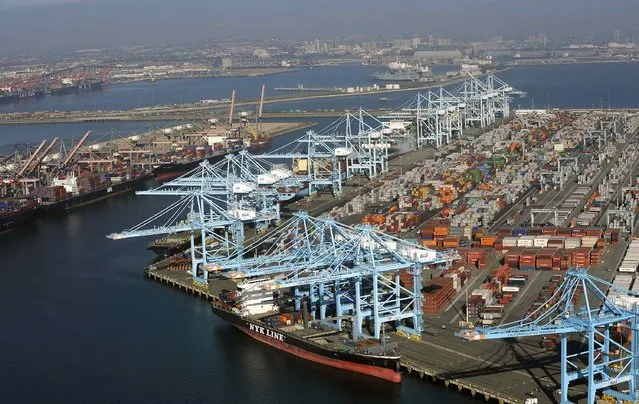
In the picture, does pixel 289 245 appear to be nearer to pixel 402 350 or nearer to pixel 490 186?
pixel 402 350

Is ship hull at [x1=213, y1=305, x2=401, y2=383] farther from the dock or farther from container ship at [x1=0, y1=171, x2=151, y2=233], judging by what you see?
container ship at [x1=0, y1=171, x2=151, y2=233]

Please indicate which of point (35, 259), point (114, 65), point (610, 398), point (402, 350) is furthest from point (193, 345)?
point (114, 65)

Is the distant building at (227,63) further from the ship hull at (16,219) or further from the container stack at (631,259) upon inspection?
the container stack at (631,259)

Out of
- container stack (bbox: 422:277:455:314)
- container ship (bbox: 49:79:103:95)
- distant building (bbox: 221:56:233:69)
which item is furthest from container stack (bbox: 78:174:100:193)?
distant building (bbox: 221:56:233:69)

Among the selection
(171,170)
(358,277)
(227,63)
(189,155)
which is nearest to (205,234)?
(358,277)

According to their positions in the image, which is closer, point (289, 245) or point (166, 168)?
point (289, 245)

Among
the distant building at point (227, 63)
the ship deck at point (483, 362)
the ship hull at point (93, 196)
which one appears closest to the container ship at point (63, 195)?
the ship hull at point (93, 196)

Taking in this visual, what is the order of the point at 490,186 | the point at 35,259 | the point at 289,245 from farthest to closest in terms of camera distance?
the point at 490,186, the point at 35,259, the point at 289,245
